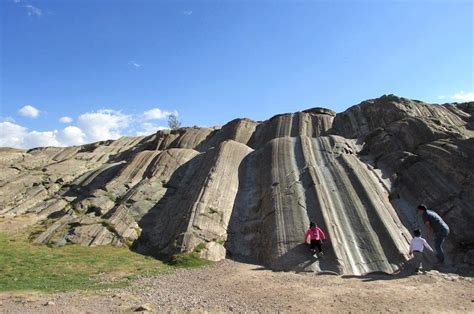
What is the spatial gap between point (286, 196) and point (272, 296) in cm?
1209

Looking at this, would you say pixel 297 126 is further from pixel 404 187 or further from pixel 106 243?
pixel 106 243

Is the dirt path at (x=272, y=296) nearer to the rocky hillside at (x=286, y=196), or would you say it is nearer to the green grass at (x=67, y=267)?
the green grass at (x=67, y=267)

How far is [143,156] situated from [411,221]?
88.3ft

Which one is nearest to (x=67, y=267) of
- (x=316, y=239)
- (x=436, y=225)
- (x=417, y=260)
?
(x=316, y=239)

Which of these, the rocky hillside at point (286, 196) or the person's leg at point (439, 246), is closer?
the person's leg at point (439, 246)

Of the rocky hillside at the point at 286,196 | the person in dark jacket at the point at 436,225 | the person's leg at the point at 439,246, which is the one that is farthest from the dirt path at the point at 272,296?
the rocky hillside at the point at 286,196

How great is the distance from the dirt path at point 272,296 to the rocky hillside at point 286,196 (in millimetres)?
2753

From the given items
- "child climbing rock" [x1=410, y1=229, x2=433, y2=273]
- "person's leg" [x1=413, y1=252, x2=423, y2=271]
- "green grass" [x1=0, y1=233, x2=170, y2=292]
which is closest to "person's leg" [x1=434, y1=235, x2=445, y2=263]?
"child climbing rock" [x1=410, y1=229, x2=433, y2=273]

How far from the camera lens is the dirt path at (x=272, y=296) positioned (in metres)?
14.4

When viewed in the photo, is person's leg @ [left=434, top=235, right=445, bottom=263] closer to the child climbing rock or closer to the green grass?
the child climbing rock

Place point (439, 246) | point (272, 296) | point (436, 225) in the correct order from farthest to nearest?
point (439, 246) → point (436, 225) → point (272, 296)

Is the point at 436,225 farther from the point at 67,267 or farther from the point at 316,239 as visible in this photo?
the point at 67,267

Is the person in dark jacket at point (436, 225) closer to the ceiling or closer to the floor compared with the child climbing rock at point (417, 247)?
closer to the ceiling

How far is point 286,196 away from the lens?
27.5 meters
